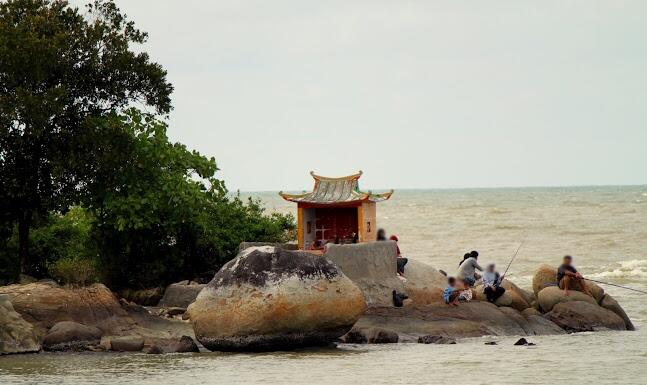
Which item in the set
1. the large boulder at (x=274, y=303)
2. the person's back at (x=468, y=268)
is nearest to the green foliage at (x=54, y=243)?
the large boulder at (x=274, y=303)

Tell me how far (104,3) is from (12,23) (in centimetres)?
293

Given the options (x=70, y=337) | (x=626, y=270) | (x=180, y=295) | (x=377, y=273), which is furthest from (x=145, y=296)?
(x=626, y=270)

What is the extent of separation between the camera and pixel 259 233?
120ft

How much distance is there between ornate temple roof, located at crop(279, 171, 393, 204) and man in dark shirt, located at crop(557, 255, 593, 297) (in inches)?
209

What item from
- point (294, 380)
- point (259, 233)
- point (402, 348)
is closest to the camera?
point (294, 380)

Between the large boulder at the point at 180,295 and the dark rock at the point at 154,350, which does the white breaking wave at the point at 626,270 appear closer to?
the large boulder at the point at 180,295

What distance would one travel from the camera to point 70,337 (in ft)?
84.2

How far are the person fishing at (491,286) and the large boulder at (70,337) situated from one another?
9622 mm

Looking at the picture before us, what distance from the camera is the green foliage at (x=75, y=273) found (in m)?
28.1

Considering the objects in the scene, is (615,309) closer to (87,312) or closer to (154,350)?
(154,350)

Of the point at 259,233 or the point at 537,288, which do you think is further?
the point at 259,233

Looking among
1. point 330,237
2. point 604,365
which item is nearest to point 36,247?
point 330,237

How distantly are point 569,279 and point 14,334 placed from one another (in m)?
13.8

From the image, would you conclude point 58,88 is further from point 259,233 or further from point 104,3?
point 259,233
